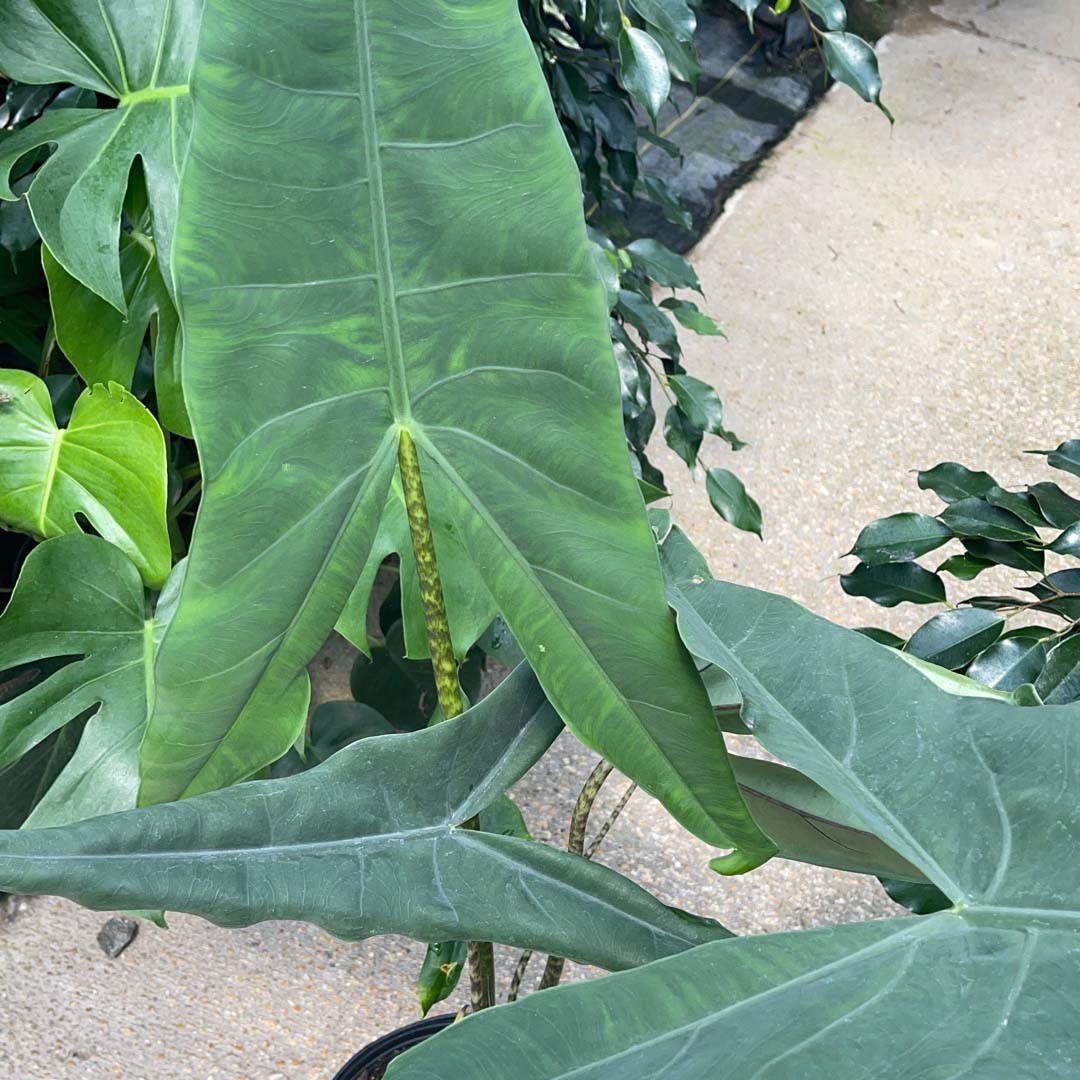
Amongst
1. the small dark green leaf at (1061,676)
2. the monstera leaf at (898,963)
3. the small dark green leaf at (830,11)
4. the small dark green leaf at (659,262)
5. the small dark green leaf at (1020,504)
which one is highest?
the small dark green leaf at (830,11)

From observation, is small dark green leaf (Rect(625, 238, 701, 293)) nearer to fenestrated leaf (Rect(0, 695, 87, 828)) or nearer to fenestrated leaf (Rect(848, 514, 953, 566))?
fenestrated leaf (Rect(848, 514, 953, 566))

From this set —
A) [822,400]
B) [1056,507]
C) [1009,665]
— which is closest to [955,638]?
[1009,665]

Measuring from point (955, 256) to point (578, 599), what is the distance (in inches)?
A: 88.1

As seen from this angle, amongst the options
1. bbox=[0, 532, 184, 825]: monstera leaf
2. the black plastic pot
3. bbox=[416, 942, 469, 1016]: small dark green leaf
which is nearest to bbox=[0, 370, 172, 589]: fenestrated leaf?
bbox=[0, 532, 184, 825]: monstera leaf

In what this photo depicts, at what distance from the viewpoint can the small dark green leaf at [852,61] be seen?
1093 millimetres

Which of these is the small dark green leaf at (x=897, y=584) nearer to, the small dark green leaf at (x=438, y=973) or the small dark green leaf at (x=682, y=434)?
the small dark green leaf at (x=682, y=434)

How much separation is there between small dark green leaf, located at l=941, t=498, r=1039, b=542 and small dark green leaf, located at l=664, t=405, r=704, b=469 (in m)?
0.41

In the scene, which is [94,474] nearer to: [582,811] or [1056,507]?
[582,811]

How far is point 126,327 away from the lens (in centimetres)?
93

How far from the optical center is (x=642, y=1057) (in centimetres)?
34

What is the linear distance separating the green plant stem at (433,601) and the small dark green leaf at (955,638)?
398 mm

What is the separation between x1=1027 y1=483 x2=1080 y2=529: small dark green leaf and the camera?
34.1 inches

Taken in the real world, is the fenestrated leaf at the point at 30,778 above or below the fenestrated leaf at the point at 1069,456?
below

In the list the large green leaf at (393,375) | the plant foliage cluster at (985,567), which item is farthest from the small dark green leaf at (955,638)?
the large green leaf at (393,375)
